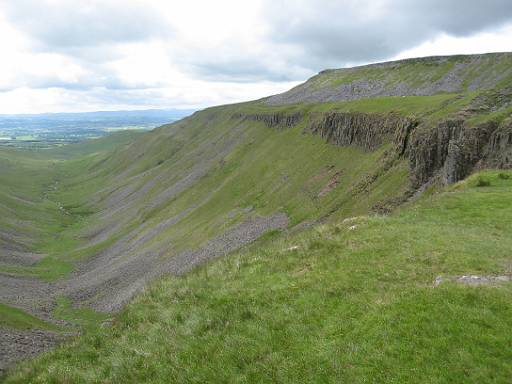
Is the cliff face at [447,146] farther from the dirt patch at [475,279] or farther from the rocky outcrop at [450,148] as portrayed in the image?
the dirt patch at [475,279]

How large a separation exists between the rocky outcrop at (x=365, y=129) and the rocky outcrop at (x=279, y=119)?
911 inches

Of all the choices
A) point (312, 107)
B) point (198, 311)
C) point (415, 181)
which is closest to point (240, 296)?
point (198, 311)

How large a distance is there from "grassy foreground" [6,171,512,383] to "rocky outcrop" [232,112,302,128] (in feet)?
324

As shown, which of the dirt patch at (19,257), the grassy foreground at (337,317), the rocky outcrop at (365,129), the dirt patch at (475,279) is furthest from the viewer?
the dirt patch at (19,257)

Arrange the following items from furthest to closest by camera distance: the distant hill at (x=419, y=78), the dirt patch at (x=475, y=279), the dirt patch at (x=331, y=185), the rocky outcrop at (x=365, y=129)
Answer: the distant hill at (x=419, y=78)
the dirt patch at (x=331, y=185)
the rocky outcrop at (x=365, y=129)
the dirt patch at (x=475, y=279)

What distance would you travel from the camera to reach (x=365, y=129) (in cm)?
7912

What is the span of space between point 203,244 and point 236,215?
44.8 feet

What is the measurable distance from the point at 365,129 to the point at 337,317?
66.2 meters

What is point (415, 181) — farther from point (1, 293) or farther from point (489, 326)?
point (1, 293)

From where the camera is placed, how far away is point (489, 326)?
14.9 m

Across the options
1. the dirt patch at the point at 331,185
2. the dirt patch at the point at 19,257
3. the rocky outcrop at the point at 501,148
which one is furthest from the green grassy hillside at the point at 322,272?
the dirt patch at the point at 331,185

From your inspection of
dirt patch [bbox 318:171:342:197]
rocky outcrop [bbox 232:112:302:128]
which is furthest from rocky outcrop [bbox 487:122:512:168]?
rocky outcrop [bbox 232:112:302:128]

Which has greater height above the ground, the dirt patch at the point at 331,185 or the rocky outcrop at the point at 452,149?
the rocky outcrop at the point at 452,149

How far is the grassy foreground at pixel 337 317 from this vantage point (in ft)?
47.0
